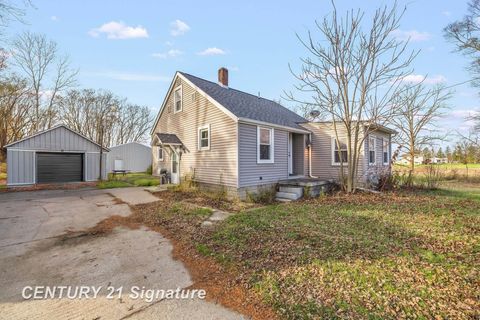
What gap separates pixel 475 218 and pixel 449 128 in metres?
13.0

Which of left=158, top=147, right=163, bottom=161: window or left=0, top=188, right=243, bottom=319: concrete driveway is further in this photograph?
left=158, top=147, right=163, bottom=161: window

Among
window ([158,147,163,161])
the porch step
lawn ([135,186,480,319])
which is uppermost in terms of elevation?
window ([158,147,163,161])

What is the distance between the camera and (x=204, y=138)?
10.7m

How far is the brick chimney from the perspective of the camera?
1369 cm

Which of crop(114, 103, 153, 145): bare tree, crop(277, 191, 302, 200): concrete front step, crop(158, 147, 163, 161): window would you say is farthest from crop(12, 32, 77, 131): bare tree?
crop(277, 191, 302, 200): concrete front step

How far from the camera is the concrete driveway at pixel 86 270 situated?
2473mm

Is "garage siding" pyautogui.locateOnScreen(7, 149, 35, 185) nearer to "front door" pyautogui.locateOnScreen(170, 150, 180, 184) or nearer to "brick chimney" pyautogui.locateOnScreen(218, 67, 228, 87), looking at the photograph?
"front door" pyautogui.locateOnScreen(170, 150, 180, 184)

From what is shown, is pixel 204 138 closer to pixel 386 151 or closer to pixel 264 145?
pixel 264 145

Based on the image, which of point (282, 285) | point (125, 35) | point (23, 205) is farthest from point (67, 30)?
point (282, 285)

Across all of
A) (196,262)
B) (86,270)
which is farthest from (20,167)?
(196,262)

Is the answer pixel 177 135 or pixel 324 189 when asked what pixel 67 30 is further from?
pixel 324 189

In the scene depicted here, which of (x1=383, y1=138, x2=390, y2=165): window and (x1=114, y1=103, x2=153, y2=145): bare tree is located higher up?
(x1=114, y1=103, x2=153, y2=145): bare tree

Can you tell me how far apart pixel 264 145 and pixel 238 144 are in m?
1.68

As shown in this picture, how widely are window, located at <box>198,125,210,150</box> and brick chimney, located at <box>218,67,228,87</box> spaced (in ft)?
14.5
